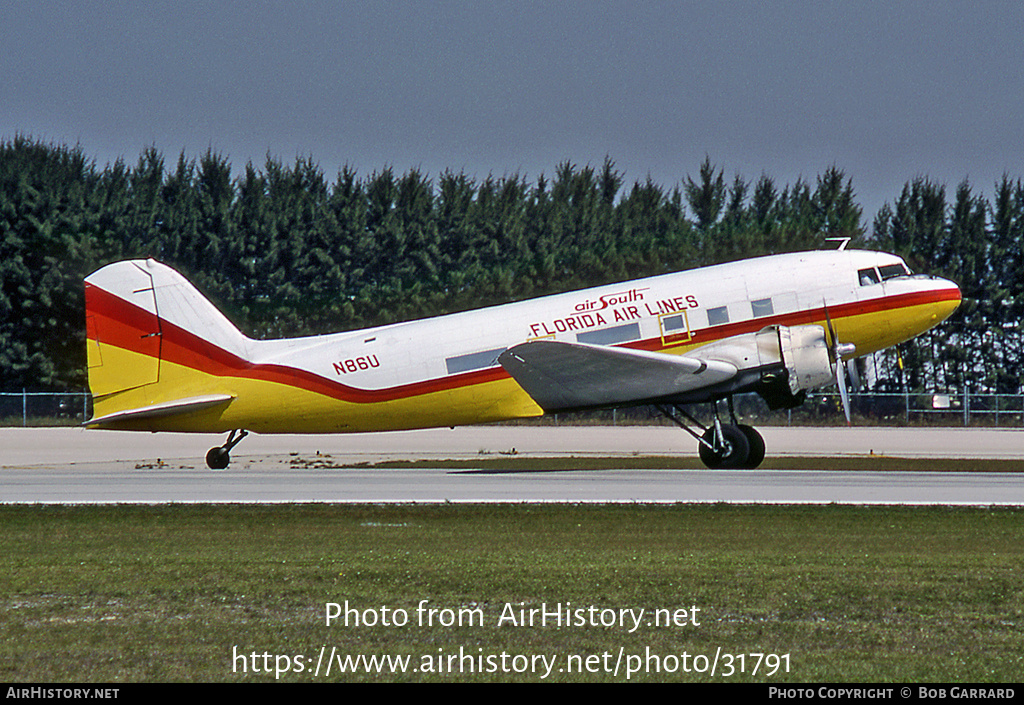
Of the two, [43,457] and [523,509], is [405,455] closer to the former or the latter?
[43,457]

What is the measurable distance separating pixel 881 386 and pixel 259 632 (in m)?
67.4

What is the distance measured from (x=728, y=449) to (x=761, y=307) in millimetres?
3888

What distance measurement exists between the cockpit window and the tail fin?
55.9 feet

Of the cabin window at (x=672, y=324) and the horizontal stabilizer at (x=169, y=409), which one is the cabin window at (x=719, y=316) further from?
the horizontal stabilizer at (x=169, y=409)

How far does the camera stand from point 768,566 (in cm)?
1452

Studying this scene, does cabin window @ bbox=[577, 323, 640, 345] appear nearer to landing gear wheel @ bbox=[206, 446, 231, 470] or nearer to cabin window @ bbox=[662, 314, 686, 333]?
cabin window @ bbox=[662, 314, 686, 333]

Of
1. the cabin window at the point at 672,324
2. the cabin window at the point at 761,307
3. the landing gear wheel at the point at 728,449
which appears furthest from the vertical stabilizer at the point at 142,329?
the cabin window at the point at 761,307

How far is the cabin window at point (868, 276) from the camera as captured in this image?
29.5 m

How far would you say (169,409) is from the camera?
30.3 m

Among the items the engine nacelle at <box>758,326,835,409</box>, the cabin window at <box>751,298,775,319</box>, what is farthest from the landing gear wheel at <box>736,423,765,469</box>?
the cabin window at <box>751,298,775,319</box>

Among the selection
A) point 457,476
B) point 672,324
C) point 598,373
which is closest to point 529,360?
point 598,373

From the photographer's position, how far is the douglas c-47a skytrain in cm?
2902

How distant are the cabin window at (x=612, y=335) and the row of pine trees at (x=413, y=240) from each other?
1593 inches

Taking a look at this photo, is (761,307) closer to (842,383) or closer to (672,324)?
(672,324)
